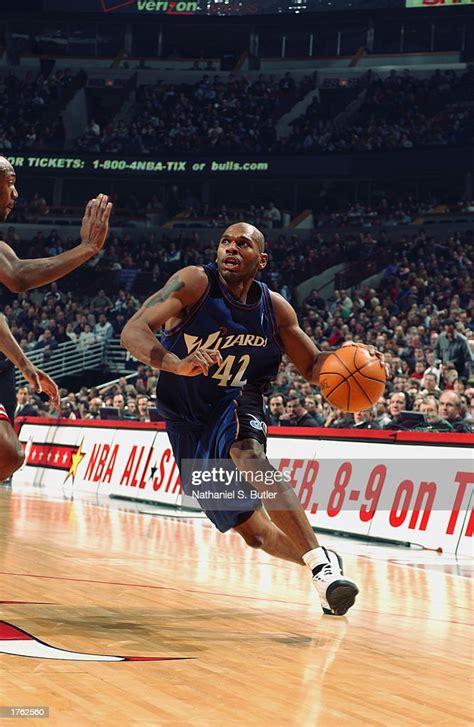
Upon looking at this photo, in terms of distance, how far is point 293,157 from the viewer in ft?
118

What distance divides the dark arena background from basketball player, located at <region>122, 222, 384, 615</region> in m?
0.04

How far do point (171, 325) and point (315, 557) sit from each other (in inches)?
62.8

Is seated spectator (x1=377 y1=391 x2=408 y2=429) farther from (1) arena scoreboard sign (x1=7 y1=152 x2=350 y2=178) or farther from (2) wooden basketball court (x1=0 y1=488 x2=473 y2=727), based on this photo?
(1) arena scoreboard sign (x1=7 y1=152 x2=350 y2=178)

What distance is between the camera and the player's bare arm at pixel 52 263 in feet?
15.5

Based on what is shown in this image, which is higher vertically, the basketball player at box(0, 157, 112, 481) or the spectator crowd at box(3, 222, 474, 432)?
the spectator crowd at box(3, 222, 474, 432)

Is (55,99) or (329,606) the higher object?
(55,99)

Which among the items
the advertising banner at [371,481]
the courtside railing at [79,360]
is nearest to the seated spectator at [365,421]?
the advertising banner at [371,481]

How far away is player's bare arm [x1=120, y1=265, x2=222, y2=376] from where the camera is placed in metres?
5.07

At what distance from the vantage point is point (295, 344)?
6.29 metres

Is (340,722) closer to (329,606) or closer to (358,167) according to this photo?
(329,606)

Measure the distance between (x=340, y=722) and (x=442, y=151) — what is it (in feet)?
107

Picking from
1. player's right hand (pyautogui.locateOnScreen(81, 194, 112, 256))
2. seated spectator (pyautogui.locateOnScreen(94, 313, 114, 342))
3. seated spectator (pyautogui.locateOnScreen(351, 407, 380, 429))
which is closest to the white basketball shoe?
player's right hand (pyautogui.locateOnScreen(81, 194, 112, 256))

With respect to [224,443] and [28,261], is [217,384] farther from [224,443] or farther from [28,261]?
[28,261]

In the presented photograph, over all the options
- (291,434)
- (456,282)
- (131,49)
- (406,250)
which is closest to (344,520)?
(291,434)
